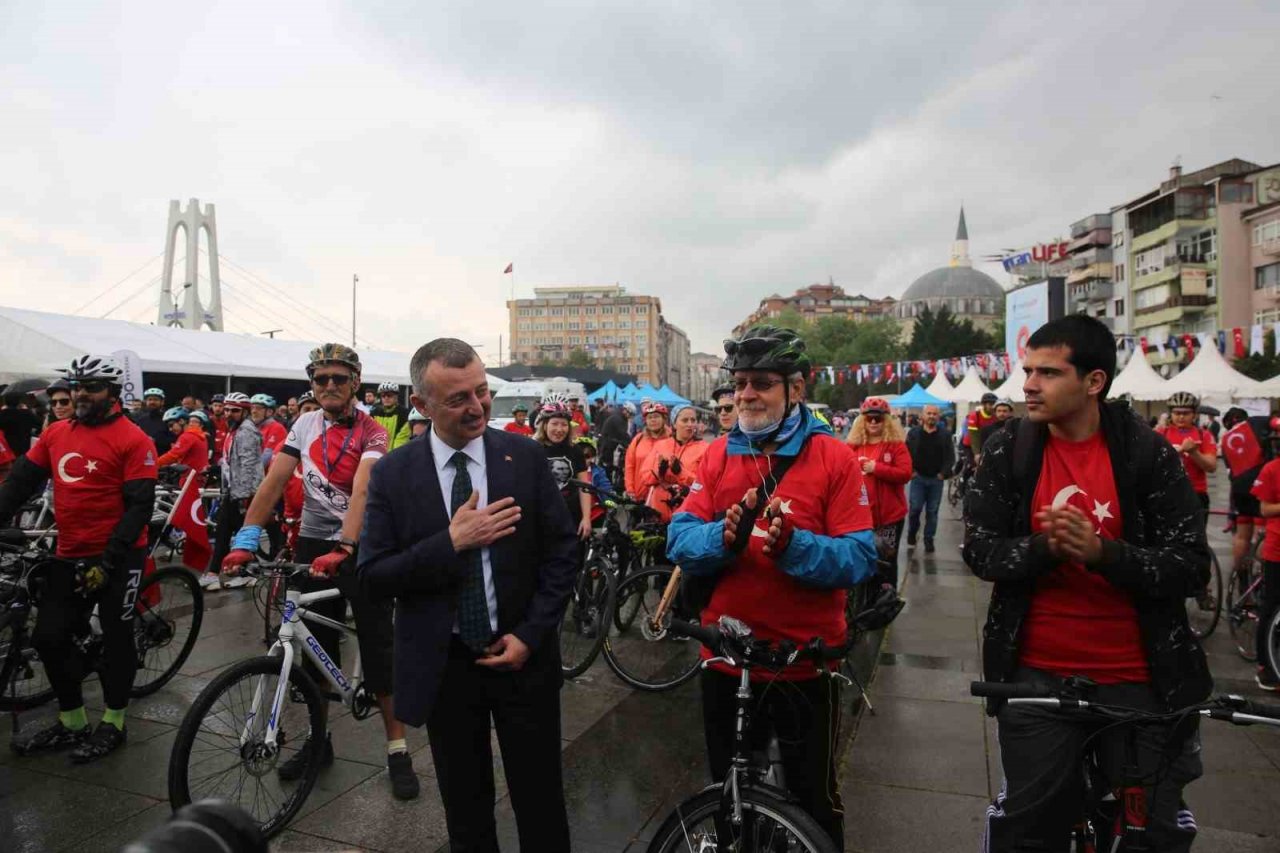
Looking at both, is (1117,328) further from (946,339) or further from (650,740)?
(650,740)

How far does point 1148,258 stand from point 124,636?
77.8m

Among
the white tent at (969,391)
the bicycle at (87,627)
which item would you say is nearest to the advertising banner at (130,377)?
the bicycle at (87,627)

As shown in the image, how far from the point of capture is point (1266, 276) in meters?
54.8

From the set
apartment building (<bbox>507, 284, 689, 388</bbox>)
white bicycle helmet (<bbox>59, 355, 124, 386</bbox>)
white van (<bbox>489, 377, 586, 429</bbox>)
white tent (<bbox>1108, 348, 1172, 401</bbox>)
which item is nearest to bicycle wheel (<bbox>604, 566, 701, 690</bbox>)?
white bicycle helmet (<bbox>59, 355, 124, 386</bbox>)

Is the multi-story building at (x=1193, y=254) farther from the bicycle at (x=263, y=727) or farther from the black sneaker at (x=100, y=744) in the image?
the black sneaker at (x=100, y=744)

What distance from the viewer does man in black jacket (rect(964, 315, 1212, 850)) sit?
2.20 m

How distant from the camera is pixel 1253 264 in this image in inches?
2211

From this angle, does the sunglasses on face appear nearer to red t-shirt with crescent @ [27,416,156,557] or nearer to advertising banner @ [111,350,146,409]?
red t-shirt with crescent @ [27,416,156,557]

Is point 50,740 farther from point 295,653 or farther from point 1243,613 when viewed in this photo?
point 1243,613

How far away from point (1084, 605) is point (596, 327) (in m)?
163

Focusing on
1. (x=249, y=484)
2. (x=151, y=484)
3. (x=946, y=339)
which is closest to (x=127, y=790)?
(x=151, y=484)

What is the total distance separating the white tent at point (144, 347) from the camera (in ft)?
60.5

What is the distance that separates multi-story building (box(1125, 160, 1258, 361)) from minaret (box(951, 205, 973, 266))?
99191mm

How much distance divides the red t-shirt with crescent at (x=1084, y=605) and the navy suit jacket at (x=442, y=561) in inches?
57.3
